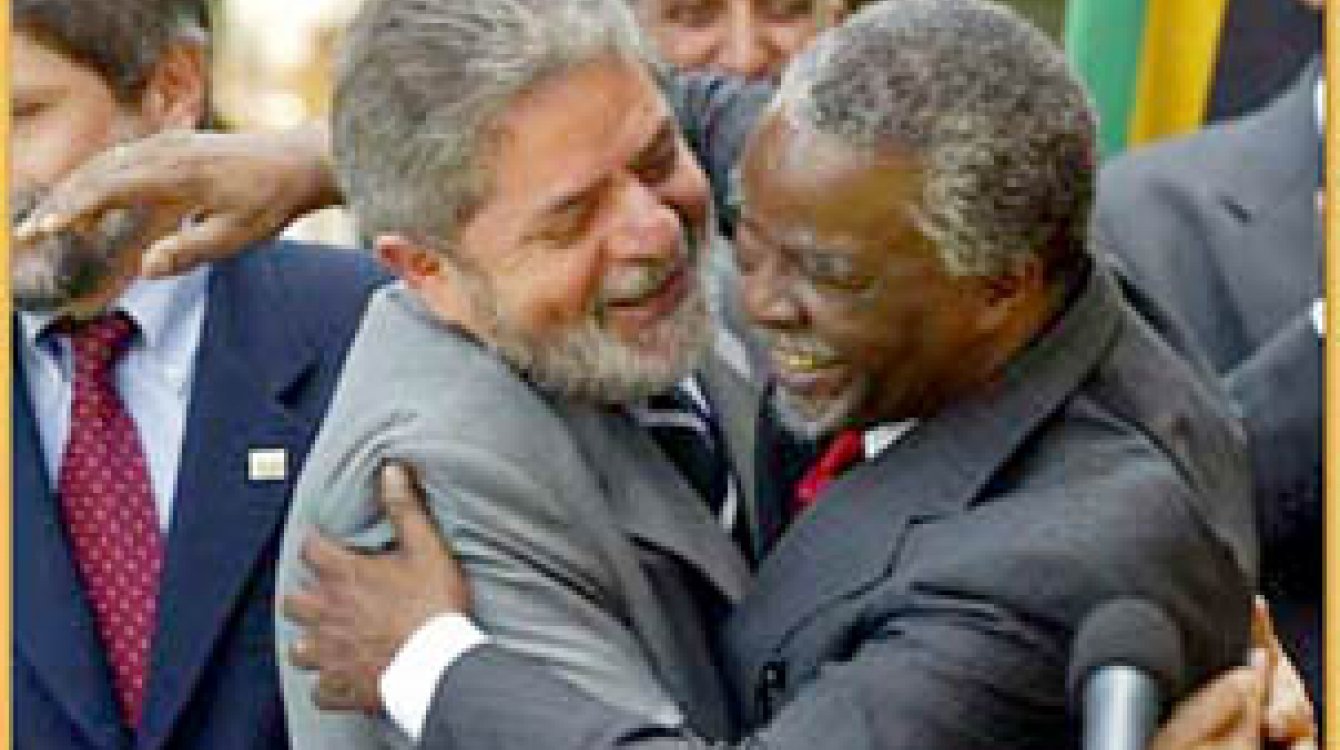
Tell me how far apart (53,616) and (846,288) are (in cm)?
108

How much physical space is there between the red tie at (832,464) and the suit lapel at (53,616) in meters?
0.82

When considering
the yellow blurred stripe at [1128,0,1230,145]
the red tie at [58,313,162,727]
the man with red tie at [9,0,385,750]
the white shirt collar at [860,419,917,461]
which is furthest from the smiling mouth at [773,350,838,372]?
the yellow blurred stripe at [1128,0,1230,145]

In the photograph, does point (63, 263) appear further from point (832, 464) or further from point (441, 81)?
point (832, 464)

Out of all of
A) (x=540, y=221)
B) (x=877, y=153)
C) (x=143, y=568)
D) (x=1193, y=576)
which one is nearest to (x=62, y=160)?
(x=143, y=568)

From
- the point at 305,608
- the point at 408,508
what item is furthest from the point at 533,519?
the point at 305,608

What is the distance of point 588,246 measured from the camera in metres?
3.50

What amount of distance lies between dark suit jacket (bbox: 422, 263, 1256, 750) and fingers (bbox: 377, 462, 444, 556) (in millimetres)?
118

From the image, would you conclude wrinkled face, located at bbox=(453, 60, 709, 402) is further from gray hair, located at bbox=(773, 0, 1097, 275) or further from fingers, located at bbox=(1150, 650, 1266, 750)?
fingers, located at bbox=(1150, 650, 1266, 750)

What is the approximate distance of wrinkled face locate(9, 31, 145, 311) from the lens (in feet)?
13.1

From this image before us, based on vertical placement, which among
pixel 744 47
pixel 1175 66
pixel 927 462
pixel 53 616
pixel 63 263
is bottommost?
pixel 1175 66

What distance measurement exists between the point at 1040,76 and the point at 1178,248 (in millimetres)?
1595

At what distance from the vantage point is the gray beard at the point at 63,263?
3967 millimetres

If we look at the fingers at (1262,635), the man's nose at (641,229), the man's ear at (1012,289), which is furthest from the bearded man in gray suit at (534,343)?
the fingers at (1262,635)

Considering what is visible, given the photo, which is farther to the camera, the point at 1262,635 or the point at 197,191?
the point at 197,191
